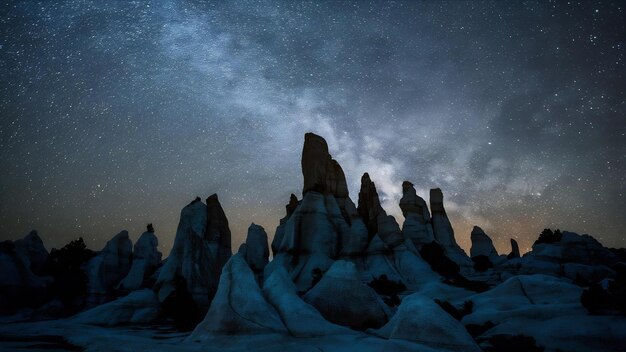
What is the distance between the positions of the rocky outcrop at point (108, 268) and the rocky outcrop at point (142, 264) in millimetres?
2031

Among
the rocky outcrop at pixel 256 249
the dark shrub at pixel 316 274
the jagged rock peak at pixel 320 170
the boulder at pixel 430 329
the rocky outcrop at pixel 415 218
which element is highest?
the jagged rock peak at pixel 320 170

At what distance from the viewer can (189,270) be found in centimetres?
3500

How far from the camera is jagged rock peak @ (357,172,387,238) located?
61.0m

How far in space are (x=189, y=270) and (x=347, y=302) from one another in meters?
18.3

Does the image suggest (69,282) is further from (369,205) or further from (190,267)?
(369,205)

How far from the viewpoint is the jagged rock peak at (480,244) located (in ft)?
231

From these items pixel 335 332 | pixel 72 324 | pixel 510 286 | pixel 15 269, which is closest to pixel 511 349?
pixel 335 332

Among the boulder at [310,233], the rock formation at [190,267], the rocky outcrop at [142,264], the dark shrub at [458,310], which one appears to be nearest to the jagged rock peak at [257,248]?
the boulder at [310,233]

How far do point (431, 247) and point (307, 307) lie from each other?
4038 centimetres

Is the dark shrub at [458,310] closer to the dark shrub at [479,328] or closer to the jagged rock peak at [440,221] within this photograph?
the dark shrub at [479,328]

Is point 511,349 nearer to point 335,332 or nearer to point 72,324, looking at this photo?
point 335,332

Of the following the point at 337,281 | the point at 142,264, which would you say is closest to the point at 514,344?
the point at 337,281

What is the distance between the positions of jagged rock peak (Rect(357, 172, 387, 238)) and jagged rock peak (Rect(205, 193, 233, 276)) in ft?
74.2

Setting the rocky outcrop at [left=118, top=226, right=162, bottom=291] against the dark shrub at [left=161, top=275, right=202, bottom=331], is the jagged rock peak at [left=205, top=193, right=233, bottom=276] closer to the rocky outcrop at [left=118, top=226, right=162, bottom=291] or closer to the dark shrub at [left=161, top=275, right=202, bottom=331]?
the rocky outcrop at [left=118, top=226, right=162, bottom=291]
